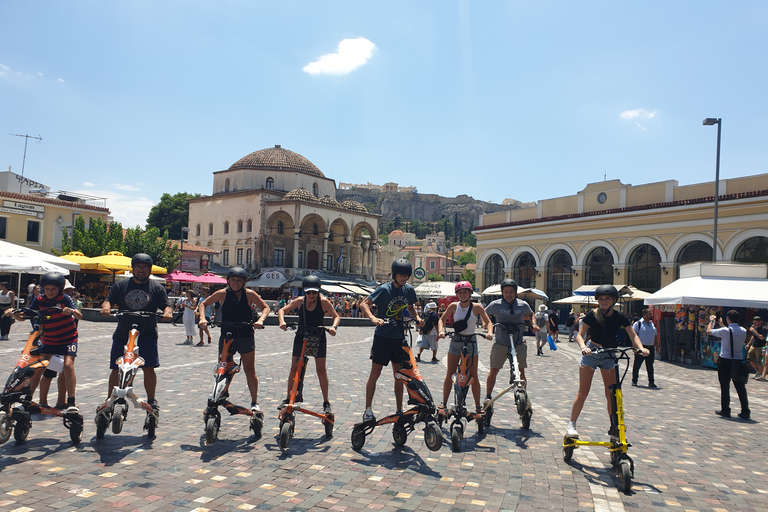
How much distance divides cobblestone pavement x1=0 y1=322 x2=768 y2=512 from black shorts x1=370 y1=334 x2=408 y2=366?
938 millimetres

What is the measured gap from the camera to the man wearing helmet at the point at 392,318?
20.2 feet

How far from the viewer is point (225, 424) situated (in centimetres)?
691

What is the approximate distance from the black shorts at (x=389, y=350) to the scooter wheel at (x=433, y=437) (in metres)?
0.77

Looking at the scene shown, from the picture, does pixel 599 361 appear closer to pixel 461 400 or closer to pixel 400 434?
pixel 461 400

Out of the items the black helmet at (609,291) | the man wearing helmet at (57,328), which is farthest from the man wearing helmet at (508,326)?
the man wearing helmet at (57,328)

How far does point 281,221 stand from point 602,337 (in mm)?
50664

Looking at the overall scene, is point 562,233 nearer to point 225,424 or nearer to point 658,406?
point 658,406

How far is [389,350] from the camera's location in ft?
20.3

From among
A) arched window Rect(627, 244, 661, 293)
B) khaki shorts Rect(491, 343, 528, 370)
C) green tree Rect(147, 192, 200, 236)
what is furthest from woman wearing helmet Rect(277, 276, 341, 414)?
green tree Rect(147, 192, 200, 236)

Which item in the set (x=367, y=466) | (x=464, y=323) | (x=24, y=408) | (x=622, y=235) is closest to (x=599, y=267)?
(x=622, y=235)

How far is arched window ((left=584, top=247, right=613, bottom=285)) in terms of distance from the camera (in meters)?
35.2

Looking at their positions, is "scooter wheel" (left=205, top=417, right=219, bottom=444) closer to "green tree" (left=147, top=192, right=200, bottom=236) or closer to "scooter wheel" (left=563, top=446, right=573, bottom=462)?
"scooter wheel" (left=563, top=446, right=573, bottom=462)

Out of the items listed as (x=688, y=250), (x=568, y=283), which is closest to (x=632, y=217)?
(x=688, y=250)

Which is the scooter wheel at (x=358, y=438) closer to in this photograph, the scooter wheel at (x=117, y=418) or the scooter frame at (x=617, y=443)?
the scooter frame at (x=617, y=443)
